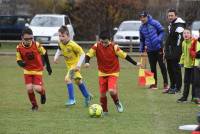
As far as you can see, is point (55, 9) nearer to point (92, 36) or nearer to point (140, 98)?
point (92, 36)

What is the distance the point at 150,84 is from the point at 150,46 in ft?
3.30

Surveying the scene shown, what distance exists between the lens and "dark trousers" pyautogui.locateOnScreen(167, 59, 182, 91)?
14.5 meters

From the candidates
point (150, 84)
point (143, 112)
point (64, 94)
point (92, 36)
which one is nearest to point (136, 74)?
point (150, 84)

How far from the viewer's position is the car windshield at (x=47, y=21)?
30.8 metres

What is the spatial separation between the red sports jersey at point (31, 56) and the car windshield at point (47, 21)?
62.6 feet

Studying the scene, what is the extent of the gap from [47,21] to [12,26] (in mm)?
8633

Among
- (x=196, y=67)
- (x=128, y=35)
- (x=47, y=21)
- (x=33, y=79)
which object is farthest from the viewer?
(x=47, y=21)

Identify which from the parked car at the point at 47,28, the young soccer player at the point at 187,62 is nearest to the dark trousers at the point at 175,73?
the young soccer player at the point at 187,62

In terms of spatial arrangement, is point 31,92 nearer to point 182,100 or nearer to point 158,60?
point 182,100

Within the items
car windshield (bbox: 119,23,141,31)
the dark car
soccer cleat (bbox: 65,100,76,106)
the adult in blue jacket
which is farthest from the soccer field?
the dark car

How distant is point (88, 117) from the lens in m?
10.8

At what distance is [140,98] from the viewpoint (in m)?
13.7

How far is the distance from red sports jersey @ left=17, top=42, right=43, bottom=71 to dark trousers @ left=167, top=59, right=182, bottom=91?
13.1 feet

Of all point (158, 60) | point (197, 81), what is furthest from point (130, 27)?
point (197, 81)
